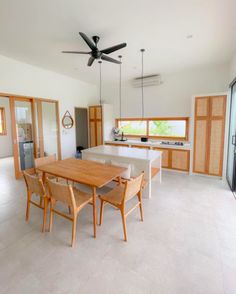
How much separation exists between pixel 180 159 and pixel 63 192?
3.45 metres

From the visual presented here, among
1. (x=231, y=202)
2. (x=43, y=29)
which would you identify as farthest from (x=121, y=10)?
(x=231, y=202)

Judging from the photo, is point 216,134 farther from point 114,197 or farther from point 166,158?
point 114,197

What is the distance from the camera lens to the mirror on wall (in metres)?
5.32

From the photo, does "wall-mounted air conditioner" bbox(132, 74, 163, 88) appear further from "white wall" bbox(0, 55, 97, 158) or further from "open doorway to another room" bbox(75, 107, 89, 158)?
"open doorway to another room" bbox(75, 107, 89, 158)

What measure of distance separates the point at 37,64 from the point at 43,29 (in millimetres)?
1795

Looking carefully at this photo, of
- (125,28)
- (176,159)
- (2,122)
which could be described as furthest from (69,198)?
(2,122)

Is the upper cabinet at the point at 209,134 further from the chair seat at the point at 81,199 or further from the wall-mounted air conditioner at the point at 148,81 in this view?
the chair seat at the point at 81,199

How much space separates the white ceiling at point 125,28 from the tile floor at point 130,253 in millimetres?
2887

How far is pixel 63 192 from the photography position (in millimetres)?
1919

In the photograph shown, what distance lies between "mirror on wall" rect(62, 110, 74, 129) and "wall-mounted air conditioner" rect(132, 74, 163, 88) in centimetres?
241

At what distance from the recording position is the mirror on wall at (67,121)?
532 cm

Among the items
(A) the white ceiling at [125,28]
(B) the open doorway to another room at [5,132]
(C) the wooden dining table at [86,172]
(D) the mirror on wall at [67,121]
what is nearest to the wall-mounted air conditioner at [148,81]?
(A) the white ceiling at [125,28]

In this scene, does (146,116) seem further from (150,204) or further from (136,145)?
(150,204)

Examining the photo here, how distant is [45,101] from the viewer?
15.5 ft
